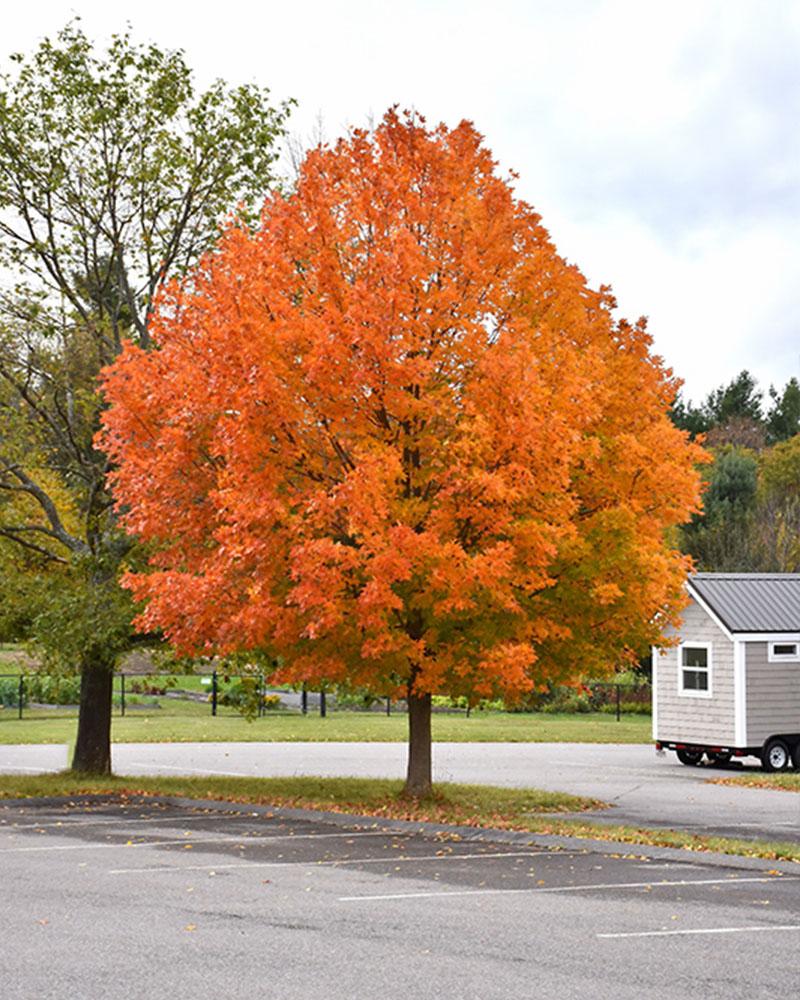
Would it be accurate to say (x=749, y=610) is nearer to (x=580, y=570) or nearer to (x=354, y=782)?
(x=354, y=782)

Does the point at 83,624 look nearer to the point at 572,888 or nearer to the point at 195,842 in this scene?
the point at 195,842

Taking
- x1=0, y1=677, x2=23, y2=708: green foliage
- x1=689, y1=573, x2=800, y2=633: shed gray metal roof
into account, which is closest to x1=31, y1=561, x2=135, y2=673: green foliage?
x1=689, y1=573, x2=800, y2=633: shed gray metal roof

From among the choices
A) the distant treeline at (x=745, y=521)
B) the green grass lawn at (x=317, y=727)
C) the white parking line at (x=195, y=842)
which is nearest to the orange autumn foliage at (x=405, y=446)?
the white parking line at (x=195, y=842)

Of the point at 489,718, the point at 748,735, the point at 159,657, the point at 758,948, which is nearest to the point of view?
the point at 758,948

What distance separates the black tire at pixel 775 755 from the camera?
27.2 meters

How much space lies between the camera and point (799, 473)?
65.7 metres

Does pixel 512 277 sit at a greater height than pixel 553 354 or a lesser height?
greater

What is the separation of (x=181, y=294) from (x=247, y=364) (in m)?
3.11

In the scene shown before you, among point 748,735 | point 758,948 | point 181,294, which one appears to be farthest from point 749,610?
point 758,948

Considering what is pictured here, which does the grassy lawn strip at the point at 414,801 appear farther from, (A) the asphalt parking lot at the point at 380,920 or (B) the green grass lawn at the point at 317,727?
(B) the green grass lawn at the point at 317,727

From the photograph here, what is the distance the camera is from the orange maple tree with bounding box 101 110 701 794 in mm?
15898

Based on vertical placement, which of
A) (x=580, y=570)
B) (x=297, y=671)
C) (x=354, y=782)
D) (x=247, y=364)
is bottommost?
(x=354, y=782)

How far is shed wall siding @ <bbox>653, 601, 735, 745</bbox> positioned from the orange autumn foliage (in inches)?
385

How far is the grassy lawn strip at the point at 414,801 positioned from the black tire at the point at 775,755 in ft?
26.9
